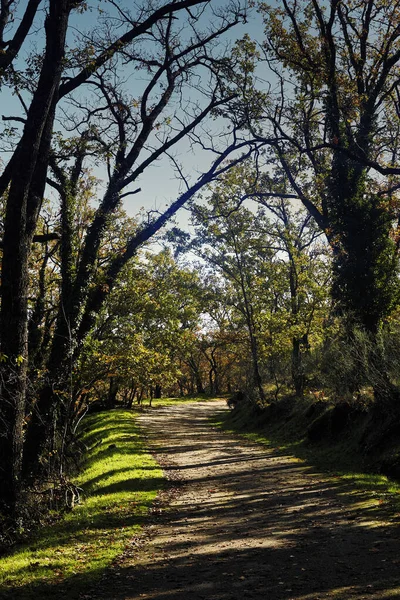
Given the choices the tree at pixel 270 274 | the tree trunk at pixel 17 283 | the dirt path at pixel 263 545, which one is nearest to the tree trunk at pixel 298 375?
the tree at pixel 270 274

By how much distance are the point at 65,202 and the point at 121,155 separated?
2.39 metres

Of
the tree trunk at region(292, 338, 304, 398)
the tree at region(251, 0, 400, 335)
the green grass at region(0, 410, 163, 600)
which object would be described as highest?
the tree at region(251, 0, 400, 335)

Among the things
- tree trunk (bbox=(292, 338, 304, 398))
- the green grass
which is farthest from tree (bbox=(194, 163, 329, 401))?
the green grass

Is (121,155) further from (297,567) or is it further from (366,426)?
(297,567)

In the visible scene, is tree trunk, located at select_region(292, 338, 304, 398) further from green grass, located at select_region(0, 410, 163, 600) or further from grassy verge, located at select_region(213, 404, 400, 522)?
green grass, located at select_region(0, 410, 163, 600)

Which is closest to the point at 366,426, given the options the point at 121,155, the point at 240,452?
the point at 240,452

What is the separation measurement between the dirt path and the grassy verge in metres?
0.25

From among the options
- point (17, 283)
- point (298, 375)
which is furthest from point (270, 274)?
point (17, 283)

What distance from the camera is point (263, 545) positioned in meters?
6.99

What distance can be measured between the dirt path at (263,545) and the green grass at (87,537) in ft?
1.39

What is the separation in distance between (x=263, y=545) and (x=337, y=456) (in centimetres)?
708

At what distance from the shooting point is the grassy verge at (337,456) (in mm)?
8789

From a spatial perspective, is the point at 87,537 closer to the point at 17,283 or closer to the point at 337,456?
the point at 17,283

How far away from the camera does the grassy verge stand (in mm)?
8789
